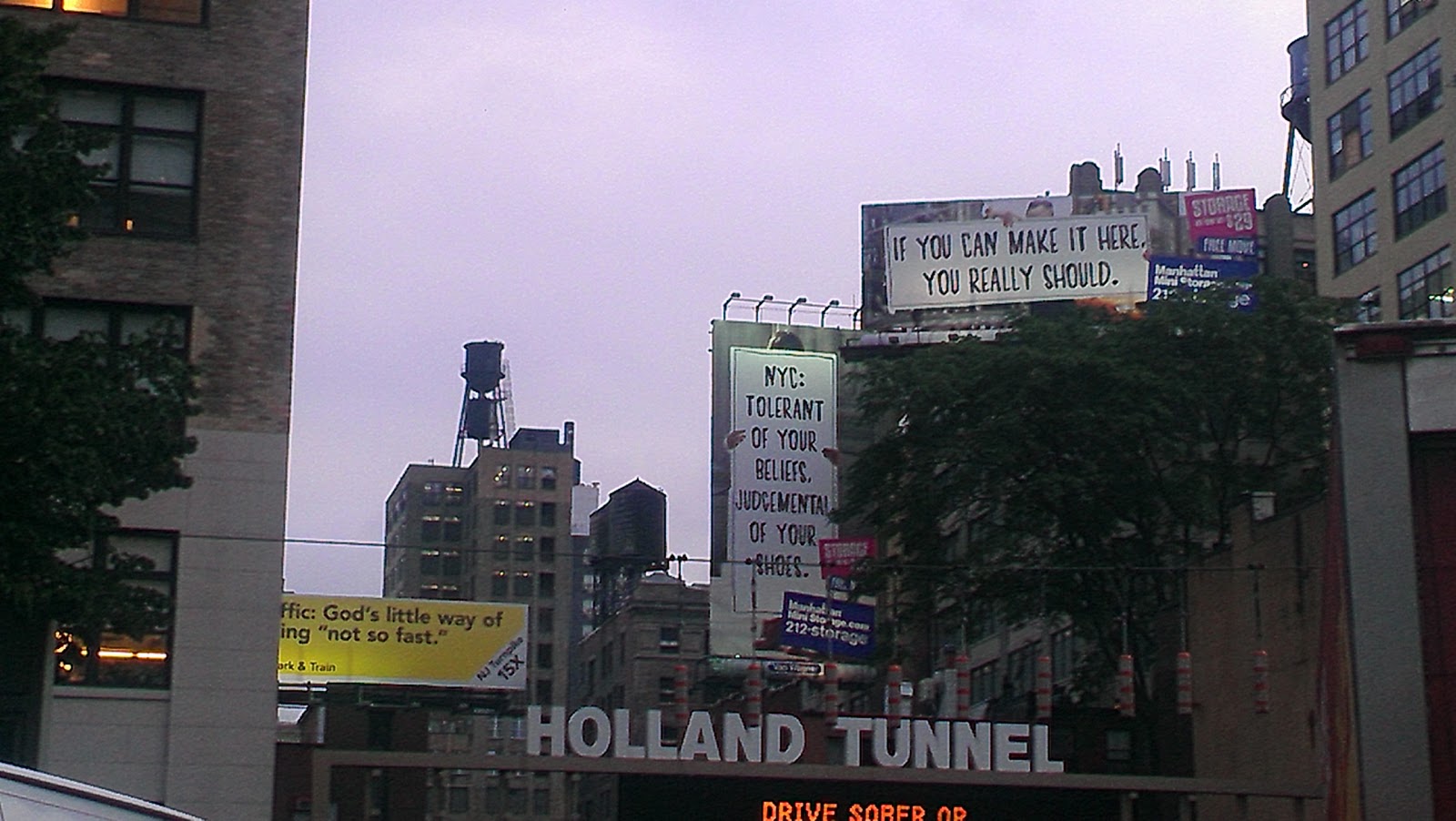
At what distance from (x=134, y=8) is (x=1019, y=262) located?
56008mm

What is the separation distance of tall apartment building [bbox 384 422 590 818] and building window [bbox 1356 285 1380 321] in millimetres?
98841

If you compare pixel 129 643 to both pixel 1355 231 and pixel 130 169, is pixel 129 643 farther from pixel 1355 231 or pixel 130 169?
pixel 1355 231

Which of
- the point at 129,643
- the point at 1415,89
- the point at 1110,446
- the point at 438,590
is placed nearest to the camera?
the point at 129,643

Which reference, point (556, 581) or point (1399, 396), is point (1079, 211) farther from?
point (556, 581)

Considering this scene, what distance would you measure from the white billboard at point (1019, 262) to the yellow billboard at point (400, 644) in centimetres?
2173

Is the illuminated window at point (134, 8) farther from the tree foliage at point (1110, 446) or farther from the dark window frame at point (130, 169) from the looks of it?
the tree foliage at point (1110, 446)

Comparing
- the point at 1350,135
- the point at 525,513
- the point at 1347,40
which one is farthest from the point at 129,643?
the point at 525,513

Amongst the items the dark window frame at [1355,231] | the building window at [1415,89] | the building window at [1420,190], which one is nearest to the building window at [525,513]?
the dark window frame at [1355,231]

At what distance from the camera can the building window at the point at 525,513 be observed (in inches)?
7283

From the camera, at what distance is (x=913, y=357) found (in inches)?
2191

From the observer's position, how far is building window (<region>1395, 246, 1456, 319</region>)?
6128 cm

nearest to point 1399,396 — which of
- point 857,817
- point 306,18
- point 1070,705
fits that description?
point 857,817

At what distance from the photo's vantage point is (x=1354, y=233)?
67.9 m

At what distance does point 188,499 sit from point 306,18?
8572mm
